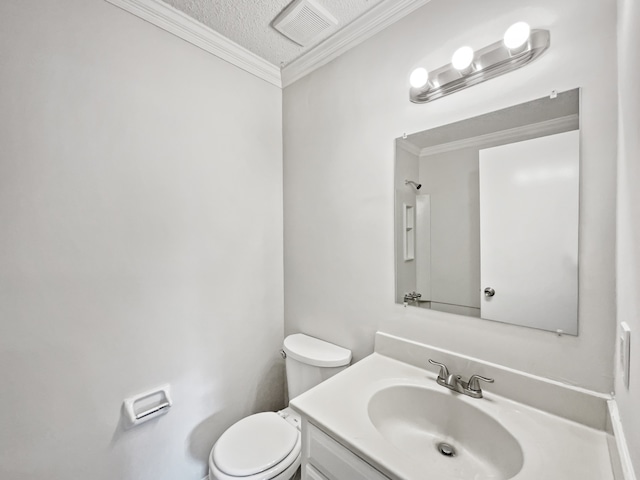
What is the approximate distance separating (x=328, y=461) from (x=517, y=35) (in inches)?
59.8

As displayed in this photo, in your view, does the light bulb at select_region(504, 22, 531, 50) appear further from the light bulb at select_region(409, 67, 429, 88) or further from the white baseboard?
the white baseboard

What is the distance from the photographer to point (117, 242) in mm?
1176

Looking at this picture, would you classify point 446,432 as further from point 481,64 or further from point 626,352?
point 481,64

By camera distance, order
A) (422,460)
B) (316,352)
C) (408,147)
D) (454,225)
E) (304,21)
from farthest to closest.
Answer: (316,352)
(304,21)
(408,147)
(454,225)
(422,460)

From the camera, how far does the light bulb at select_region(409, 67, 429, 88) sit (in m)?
1.11

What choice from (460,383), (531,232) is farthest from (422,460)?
(531,232)

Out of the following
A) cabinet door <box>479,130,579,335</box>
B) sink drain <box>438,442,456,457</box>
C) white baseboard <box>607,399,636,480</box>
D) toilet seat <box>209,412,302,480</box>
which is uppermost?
cabinet door <box>479,130,579,335</box>

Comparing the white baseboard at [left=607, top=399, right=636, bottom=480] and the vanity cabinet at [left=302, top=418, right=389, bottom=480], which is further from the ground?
the white baseboard at [left=607, top=399, right=636, bottom=480]

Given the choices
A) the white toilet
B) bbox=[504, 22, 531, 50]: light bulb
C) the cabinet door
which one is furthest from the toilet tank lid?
bbox=[504, 22, 531, 50]: light bulb

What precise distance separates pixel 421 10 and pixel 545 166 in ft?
2.86

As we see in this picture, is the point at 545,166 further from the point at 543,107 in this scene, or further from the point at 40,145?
the point at 40,145

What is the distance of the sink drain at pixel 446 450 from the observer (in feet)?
2.88

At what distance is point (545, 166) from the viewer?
34.8 inches

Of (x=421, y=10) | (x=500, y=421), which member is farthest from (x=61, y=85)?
(x=500, y=421)
